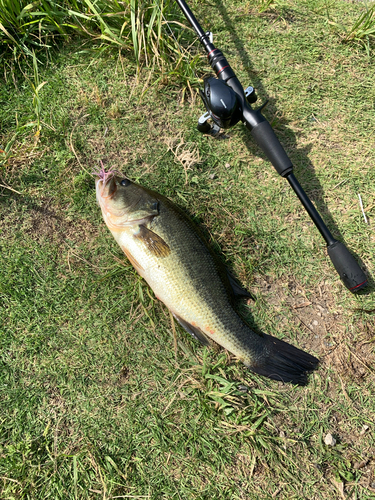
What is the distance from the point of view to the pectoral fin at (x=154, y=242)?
2648 millimetres

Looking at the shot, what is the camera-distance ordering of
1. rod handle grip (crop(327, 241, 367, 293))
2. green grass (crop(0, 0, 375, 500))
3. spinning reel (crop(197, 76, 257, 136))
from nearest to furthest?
green grass (crop(0, 0, 375, 500)) → spinning reel (crop(197, 76, 257, 136)) → rod handle grip (crop(327, 241, 367, 293))

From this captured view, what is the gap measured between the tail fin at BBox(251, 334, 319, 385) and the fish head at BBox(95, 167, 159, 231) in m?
1.41

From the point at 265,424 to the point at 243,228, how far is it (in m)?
1.69

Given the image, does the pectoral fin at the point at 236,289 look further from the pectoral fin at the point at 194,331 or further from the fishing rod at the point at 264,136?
the fishing rod at the point at 264,136

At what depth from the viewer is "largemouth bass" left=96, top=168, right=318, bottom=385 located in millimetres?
2613

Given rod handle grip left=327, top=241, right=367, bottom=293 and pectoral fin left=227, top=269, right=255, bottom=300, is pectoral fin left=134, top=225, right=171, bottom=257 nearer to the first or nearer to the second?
pectoral fin left=227, top=269, right=255, bottom=300

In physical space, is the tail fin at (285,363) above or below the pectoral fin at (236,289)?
below

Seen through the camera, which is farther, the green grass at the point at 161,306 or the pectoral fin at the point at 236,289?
the pectoral fin at the point at 236,289

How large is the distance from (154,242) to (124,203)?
0.44 metres

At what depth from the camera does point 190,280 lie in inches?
103

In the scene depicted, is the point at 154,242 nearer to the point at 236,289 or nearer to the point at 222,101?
the point at 236,289

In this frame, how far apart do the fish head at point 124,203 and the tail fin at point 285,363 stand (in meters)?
1.41

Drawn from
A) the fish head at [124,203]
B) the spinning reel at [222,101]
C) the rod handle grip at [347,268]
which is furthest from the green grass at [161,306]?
the spinning reel at [222,101]

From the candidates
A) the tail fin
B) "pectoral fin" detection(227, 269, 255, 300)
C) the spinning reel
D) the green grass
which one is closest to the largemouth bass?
the tail fin
